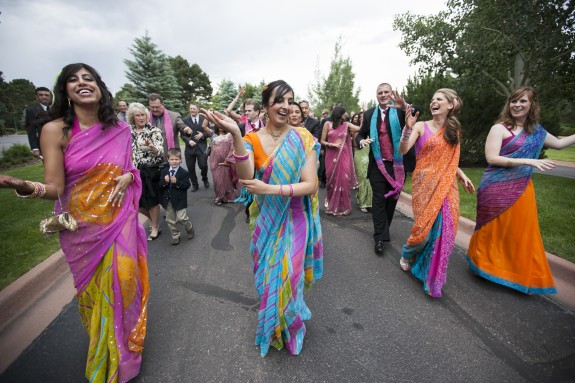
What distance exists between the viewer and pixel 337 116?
536 centimetres

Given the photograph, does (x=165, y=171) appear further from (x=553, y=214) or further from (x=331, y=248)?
(x=553, y=214)

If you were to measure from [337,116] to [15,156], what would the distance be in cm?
1404

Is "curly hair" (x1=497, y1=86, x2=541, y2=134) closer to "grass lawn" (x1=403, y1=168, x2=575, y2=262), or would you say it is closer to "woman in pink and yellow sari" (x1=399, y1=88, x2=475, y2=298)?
"woman in pink and yellow sari" (x1=399, y1=88, x2=475, y2=298)

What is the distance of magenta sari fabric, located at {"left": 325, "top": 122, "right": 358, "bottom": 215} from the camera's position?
535 cm

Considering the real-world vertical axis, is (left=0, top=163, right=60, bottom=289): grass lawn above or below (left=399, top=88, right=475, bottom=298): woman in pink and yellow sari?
below

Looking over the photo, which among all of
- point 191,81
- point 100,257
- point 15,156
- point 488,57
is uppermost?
point 191,81

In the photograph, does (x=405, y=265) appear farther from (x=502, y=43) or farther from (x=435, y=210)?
(x=502, y=43)

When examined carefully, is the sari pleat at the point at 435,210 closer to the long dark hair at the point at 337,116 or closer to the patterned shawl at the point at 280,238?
the patterned shawl at the point at 280,238

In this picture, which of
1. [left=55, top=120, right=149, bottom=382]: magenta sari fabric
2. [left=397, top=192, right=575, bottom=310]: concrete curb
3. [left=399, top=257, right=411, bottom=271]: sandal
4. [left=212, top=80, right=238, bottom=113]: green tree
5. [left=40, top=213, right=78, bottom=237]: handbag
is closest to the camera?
[left=40, top=213, right=78, bottom=237]: handbag

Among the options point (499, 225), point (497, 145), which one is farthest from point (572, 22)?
point (499, 225)

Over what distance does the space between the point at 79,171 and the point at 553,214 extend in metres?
6.64

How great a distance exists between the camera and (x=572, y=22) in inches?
219

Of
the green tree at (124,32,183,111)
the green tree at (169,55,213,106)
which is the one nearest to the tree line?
the green tree at (124,32,183,111)

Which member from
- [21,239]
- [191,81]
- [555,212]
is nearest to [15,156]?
[21,239]
